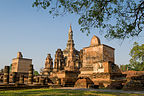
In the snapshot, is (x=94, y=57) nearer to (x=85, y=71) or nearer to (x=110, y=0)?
(x=85, y=71)

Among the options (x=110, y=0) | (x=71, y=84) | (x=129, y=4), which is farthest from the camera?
(x=71, y=84)

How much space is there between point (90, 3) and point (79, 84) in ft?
28.4

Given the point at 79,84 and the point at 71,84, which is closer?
the point at 79,84

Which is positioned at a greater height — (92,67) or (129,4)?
(129,4)

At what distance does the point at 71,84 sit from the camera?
56.6 feet

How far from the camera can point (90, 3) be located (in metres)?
9.02

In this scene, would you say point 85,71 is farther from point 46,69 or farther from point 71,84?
point 46,69

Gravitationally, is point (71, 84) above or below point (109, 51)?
below

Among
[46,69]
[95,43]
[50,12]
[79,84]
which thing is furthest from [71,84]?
[46,69]

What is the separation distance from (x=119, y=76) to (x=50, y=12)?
10949 mm

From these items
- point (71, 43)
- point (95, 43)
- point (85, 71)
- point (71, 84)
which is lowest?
point (71, 84)

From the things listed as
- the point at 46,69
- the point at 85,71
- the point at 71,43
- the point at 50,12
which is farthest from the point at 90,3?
the point at 71,43

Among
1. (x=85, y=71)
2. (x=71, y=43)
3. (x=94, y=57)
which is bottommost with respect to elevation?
(x=85, y=71)

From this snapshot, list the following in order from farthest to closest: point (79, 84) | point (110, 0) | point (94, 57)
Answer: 1. point (94, 57)
2. point (79, 84)
3. point (110, 0)
